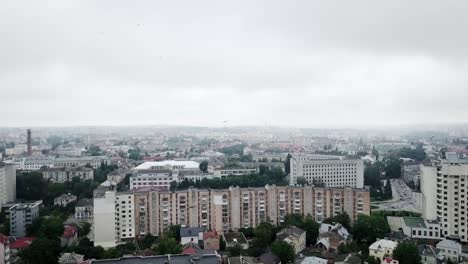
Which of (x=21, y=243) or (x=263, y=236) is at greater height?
(x=263, y=236)

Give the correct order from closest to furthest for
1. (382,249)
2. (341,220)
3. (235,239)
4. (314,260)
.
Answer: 1. (314,260)
2. (382,249)
3. (235,239)
4. (341,220)

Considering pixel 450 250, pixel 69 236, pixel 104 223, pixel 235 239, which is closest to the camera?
pixel 450 250

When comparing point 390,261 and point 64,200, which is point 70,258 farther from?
point 390,261

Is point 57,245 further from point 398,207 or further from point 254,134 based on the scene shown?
point 254,134

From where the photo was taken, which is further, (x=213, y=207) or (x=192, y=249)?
(x=213, y=207)

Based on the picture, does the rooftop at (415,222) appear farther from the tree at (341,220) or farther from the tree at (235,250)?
the tree at (235,250)

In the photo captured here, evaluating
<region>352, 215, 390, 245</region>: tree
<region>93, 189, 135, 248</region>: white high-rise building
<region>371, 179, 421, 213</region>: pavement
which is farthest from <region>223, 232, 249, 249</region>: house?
<region>371, 179, 421, 213</region>: pavement

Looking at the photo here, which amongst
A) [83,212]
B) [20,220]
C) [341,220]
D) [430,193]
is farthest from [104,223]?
[430,193]
